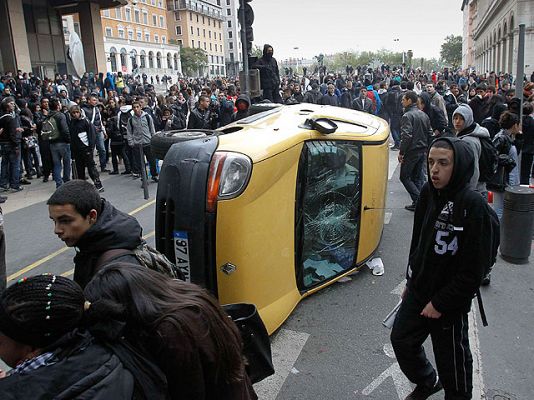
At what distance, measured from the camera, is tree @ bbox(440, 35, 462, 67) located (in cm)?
12838

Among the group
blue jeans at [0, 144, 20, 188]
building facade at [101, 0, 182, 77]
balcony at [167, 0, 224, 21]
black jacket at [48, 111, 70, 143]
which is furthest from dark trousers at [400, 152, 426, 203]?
balcony at [167, 0, 224, 21]

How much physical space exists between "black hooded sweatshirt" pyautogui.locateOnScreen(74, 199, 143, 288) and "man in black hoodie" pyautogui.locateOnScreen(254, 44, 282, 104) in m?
8.59

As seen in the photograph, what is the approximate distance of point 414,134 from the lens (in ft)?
24.4

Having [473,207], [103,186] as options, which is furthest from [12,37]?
[473,207]

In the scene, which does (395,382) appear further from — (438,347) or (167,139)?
(167,139)

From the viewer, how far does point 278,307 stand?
3.96 metres

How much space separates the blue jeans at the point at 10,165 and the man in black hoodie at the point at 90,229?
9176 mm

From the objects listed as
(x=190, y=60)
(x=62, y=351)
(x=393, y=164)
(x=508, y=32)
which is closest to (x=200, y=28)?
(x=190, y=60)

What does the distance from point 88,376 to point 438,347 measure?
7.31ft

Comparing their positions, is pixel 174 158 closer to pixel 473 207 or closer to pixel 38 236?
pixel 473 207

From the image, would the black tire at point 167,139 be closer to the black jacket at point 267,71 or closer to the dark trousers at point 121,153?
Answer: the black jacket at point 267,71

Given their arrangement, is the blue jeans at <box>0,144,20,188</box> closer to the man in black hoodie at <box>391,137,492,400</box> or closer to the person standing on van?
the person standing on van

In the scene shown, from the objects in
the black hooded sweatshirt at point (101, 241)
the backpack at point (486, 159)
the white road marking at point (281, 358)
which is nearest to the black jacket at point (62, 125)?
the white road marking at point (281, 358)

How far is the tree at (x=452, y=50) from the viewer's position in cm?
12838
